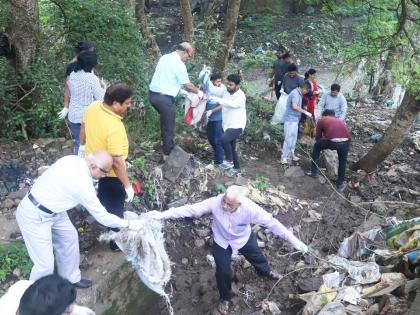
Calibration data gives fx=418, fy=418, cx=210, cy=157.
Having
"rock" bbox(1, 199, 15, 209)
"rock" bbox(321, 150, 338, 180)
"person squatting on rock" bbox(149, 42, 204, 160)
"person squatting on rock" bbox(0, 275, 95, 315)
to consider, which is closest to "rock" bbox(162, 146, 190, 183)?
"person squatting on rock" bbox(149, 42, 204, 160)

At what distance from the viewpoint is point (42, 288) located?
2266mm

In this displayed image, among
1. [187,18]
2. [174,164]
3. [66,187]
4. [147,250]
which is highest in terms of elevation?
[187,18]

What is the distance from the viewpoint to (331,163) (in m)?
7.46

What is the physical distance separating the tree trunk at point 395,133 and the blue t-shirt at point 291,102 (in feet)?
5.41

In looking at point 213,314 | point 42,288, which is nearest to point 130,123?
point 213,314

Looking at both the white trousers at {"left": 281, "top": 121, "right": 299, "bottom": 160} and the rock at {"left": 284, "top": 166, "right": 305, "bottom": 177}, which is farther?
the rock at {"left": 284, "top": 166, "right": 305, "bottom": 177}

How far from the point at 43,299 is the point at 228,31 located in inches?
321

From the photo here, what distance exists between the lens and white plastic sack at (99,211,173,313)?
4008mm

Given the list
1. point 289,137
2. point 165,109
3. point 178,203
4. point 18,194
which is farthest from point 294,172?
point 18,194

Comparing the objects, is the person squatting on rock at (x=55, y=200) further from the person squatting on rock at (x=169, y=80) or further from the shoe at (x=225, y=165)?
the shoe at (x=225, y=165)

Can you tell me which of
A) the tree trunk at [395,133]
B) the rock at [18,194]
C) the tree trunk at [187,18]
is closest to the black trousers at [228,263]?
the rock at [18,194]

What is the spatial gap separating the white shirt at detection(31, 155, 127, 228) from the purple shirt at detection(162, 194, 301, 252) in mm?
973

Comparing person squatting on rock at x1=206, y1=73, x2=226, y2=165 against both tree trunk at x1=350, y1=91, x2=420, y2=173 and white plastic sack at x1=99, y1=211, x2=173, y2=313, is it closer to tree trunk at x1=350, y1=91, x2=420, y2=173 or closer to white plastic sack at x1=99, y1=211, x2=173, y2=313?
white plastic sack at x1=99, y1=211, x2=173, y2=313

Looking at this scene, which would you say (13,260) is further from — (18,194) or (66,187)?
(66,187)
